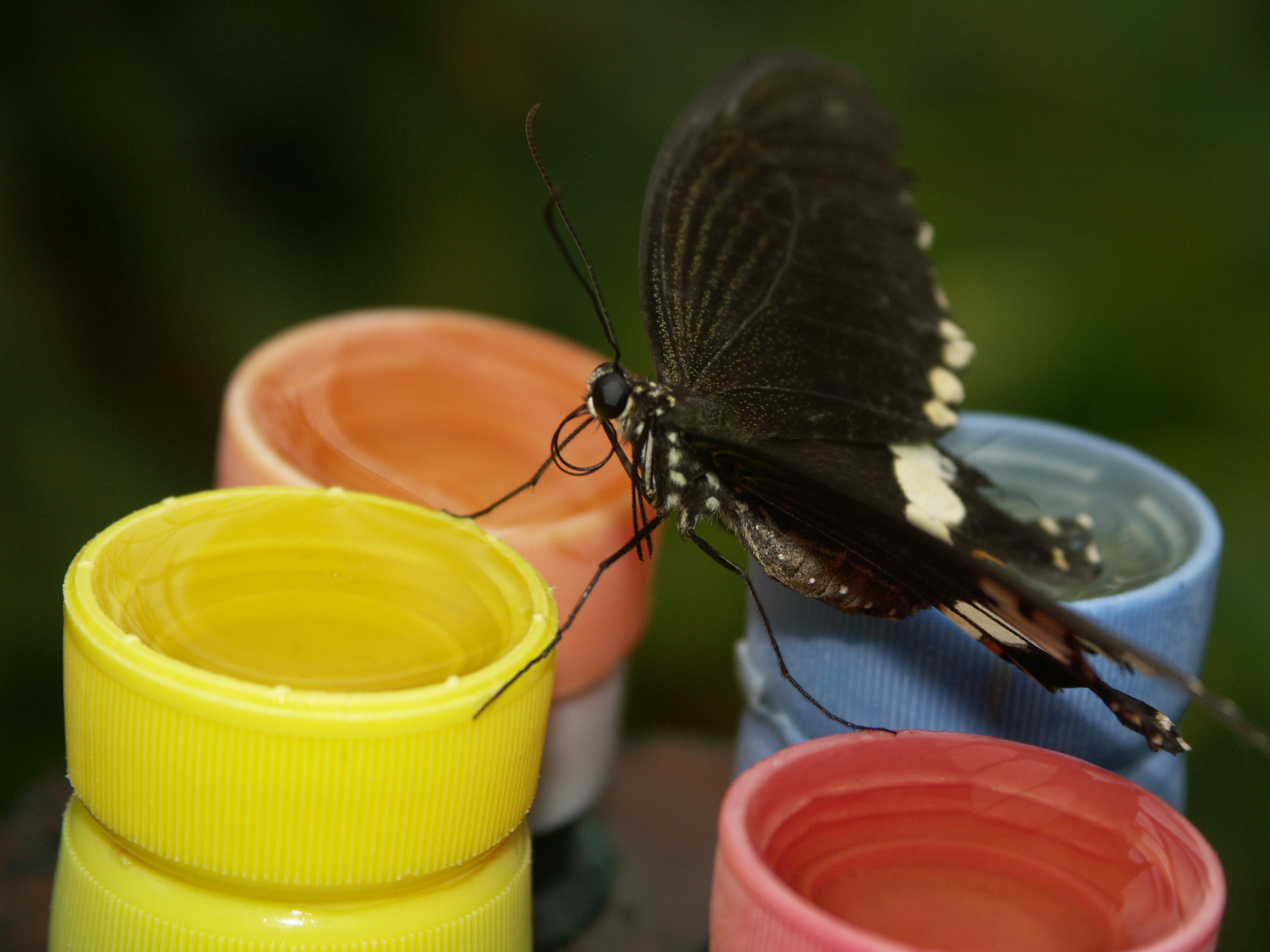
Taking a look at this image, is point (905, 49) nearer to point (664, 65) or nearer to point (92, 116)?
point (664, 65)

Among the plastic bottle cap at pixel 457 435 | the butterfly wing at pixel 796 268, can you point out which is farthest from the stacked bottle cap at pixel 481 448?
the butterfly wing at pixel 796 268

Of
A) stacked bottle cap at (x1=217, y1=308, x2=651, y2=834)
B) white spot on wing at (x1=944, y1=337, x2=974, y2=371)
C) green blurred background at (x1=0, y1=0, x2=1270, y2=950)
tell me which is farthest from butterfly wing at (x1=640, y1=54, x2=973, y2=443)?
green blurred background at (x1=0, y1=0, x2=1270, y2=950)

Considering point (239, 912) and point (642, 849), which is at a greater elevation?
point (239, 912)

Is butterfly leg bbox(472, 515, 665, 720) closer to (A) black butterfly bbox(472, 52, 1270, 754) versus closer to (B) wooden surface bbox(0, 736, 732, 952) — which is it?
(A) black butterfly bbox(472, 52, 1270, 754)

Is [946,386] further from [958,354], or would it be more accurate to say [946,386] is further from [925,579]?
[925,579]

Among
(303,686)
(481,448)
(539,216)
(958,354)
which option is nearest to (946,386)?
(958,354)

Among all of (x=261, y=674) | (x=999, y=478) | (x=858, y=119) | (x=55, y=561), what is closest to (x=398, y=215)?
(x=55, y=561)

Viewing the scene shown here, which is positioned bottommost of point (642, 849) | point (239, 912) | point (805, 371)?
point (642, 849)
